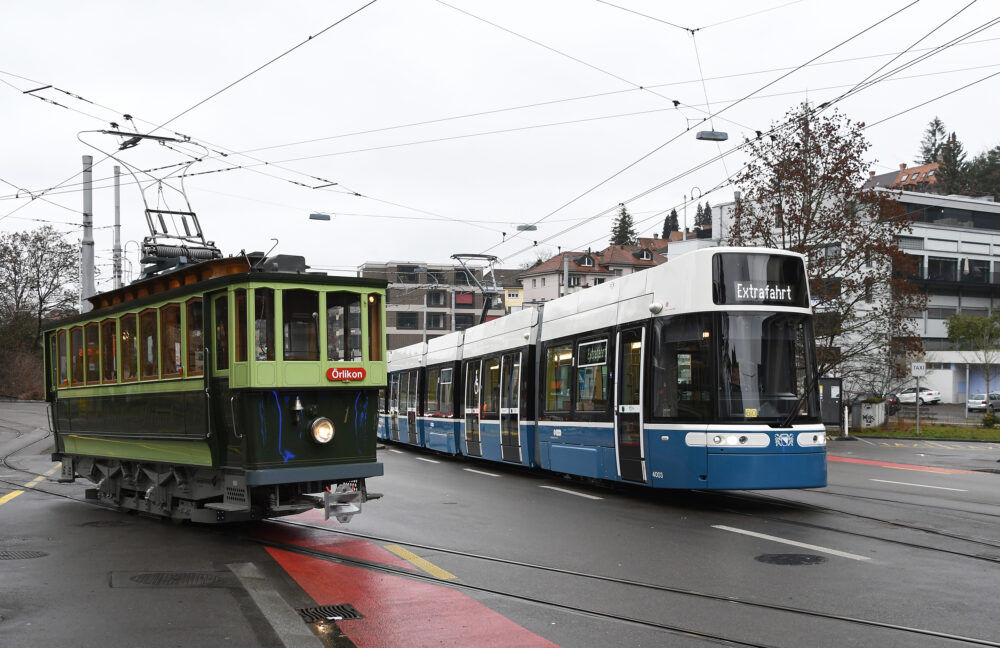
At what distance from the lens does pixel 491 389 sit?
20891mm

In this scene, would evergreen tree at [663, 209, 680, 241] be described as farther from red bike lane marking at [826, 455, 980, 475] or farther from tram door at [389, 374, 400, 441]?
red bike lane marking at [826, 455, 980, 475]

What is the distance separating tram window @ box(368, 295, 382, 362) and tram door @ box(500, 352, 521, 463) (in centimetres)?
786

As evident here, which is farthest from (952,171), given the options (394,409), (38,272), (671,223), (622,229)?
(394,409)

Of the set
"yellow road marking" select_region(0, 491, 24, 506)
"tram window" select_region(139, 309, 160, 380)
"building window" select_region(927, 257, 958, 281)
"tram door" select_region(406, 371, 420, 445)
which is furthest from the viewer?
"building window" select_region(927, 257, 958, 281)

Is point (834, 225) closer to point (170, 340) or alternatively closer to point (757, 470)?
point (757, 470)

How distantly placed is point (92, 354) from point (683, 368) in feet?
27.4

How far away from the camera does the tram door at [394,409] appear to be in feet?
100

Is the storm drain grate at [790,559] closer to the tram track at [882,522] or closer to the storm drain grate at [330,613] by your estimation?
the tram track at [882,522]

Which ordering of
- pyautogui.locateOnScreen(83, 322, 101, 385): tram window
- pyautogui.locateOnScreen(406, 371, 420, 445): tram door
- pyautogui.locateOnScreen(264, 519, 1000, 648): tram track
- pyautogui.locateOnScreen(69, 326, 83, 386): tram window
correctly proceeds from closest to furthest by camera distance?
pyautogui.locateOnScreen(264, 519, 1000, 648): tram track → pyautogui.locateOnScreen(83, 322, 101, 385): tram window → pyautogui.locateOnScreen(69, 326, 83, 386): tram window → pyautogui.locateOnScreen(406, 371, 420, 445): tram door

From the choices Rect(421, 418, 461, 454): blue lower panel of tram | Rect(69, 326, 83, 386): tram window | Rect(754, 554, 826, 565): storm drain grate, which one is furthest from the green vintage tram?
Rect(421, 418, 461, 454): blue lower panel of tram

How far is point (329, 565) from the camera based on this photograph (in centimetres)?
959

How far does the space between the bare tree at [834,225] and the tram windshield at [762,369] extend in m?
21.6

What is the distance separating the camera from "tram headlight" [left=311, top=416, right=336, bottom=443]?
1067 cm

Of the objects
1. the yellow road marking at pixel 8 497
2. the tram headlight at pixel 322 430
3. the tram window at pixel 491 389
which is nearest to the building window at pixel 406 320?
the tram window at pixel 491 389
